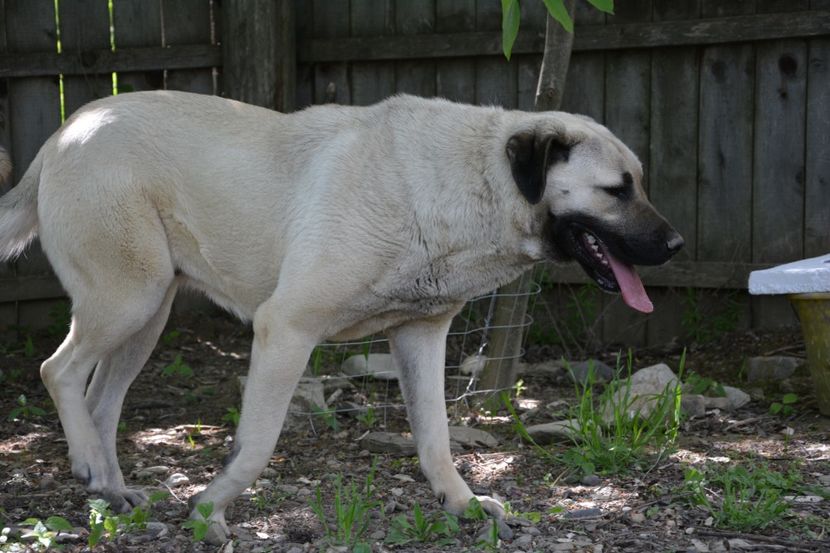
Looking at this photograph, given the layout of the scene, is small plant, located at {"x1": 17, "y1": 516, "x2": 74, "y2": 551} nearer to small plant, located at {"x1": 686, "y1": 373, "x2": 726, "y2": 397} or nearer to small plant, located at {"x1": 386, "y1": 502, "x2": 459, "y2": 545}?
small plant, located at {"x1": 386, "y1": 502, "x2": 459, "y2": 545}

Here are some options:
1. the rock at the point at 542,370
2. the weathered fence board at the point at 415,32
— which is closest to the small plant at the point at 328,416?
the rock at the point at 542,370

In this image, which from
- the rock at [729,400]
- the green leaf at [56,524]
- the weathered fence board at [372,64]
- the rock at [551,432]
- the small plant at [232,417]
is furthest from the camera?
the weathered fence board at [372,64]

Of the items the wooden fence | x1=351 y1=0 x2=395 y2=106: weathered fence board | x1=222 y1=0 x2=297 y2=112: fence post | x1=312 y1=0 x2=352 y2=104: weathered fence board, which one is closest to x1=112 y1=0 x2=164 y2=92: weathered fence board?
the wooden fence

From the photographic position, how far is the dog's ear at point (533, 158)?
12.3 feet

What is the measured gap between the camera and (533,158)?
3.75m

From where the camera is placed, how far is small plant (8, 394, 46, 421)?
542cm

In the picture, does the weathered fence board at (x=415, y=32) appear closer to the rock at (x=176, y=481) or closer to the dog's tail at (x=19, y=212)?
the dog's tail at (x=19, y=212)

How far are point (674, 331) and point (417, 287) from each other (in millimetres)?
3535

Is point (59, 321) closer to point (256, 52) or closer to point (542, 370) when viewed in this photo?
point (256, 52)

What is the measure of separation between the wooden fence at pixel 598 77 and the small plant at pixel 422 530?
3.43m

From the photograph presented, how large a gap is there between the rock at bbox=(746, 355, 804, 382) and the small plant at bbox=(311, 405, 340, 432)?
93.3 inches

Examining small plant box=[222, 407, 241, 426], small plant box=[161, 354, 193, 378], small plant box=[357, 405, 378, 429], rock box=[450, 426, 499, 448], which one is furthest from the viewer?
small plant box=[161, 354, 193, 378]

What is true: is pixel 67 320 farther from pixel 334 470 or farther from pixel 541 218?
pixel 541 218

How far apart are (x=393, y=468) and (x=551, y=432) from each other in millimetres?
746
